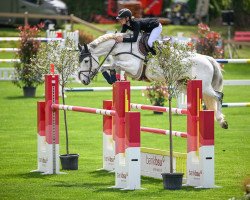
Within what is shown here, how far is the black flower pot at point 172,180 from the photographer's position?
1367cm

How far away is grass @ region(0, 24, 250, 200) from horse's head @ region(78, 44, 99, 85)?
1.20 metres

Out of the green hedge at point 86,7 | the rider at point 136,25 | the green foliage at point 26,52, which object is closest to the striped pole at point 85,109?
the rider at point 136,25

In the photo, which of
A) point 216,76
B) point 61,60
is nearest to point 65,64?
point 61,60

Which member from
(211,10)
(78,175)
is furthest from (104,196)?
(211,10)

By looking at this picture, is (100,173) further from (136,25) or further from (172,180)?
(136,25)

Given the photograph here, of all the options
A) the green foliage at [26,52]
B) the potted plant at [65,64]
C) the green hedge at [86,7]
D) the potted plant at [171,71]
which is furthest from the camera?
the green hedge at [86,7]

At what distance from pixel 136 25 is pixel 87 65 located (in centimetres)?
99

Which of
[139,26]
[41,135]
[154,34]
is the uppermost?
[139,26]

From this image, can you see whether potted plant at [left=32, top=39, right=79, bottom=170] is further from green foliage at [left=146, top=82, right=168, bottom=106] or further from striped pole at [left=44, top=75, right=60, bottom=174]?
green foliage at [left=146, top=82, right=168, bottom=106]

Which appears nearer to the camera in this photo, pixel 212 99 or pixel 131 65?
pixel 131 65

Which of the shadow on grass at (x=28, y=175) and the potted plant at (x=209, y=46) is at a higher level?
the potted plant at (x=209, y=46)

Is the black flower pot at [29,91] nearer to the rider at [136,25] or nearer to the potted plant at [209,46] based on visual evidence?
the potted plant at [209,46]

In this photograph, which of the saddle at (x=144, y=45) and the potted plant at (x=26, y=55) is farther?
the potted plant at (x=26, y=55)

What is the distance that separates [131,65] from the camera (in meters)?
18.3
